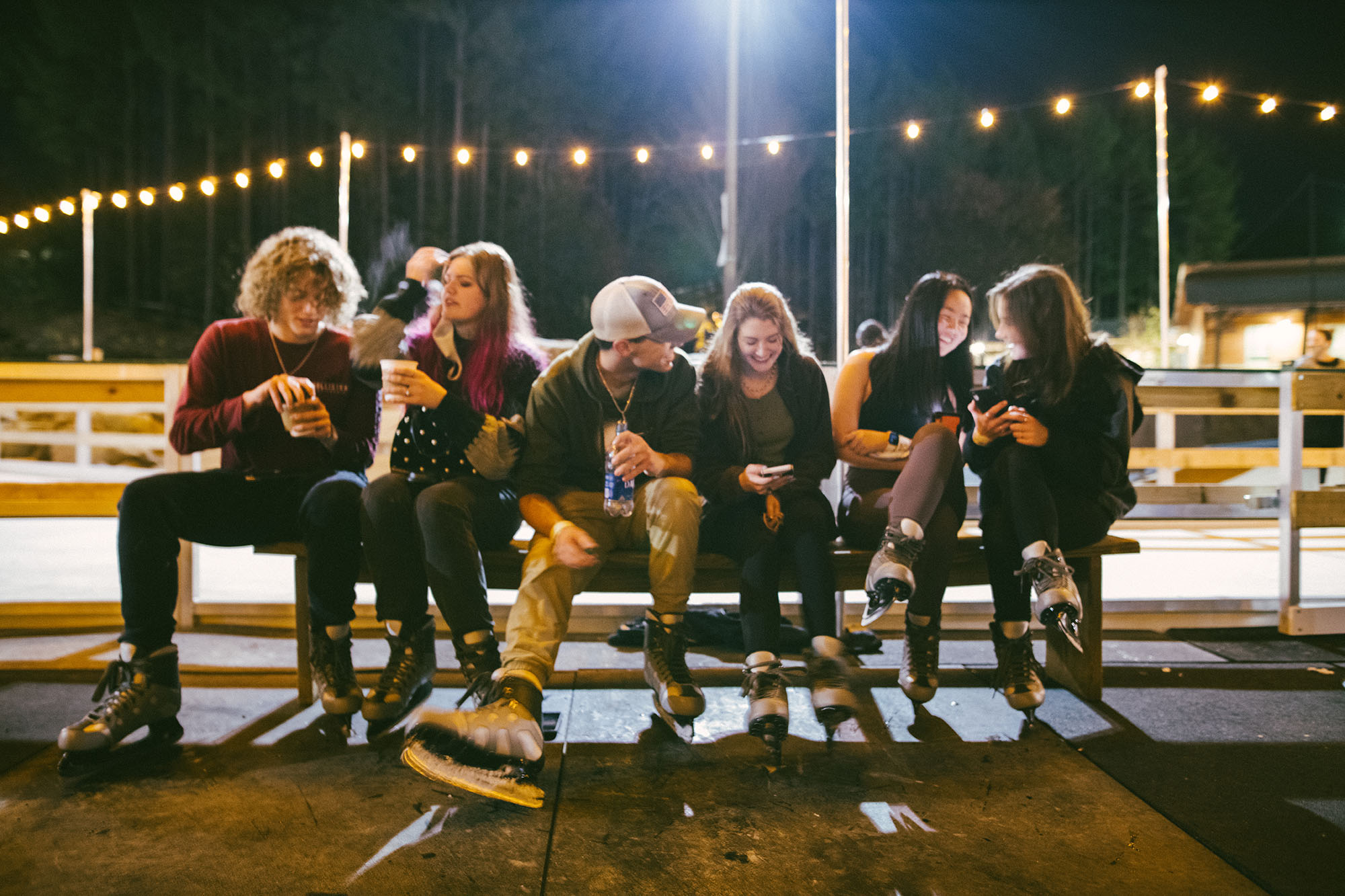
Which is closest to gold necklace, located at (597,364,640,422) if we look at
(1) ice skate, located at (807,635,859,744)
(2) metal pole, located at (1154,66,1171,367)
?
(1) ice skate, located at (807,635,859,744)

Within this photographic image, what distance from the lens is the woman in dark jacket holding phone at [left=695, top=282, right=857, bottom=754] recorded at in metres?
2.12

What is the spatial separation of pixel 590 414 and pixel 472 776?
3.39 feet

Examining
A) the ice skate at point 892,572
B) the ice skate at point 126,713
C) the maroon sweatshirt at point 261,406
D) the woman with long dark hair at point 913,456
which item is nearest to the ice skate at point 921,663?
the woman with long dark hair at point 913,456

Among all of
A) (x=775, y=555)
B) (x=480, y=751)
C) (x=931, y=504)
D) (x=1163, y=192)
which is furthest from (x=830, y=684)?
(x=1163, y=192)

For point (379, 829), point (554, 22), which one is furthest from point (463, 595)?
point (554, 22)

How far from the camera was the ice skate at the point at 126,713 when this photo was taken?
2.12 m

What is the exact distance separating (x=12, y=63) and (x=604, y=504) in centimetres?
2791

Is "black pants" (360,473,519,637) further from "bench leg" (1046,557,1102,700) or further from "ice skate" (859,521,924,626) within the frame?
"bench leg" (1046,557,1102,700)

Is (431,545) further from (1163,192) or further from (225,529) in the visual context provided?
(1163,192)

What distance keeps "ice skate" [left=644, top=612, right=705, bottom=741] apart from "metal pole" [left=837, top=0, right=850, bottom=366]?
156 centimetres

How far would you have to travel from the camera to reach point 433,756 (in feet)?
6.02

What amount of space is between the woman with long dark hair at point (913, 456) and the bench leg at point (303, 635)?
1681mm

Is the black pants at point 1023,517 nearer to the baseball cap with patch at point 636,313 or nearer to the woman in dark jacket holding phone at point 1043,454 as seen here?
the woman in dark jacket holding phone at point 1043,454

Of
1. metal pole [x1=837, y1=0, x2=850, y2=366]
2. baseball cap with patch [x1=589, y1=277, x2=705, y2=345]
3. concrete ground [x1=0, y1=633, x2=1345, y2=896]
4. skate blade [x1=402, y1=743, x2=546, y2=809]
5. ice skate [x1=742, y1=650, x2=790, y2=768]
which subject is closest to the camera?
concrete ground [x1=0, y1=633, x2=1345, y2=896]
